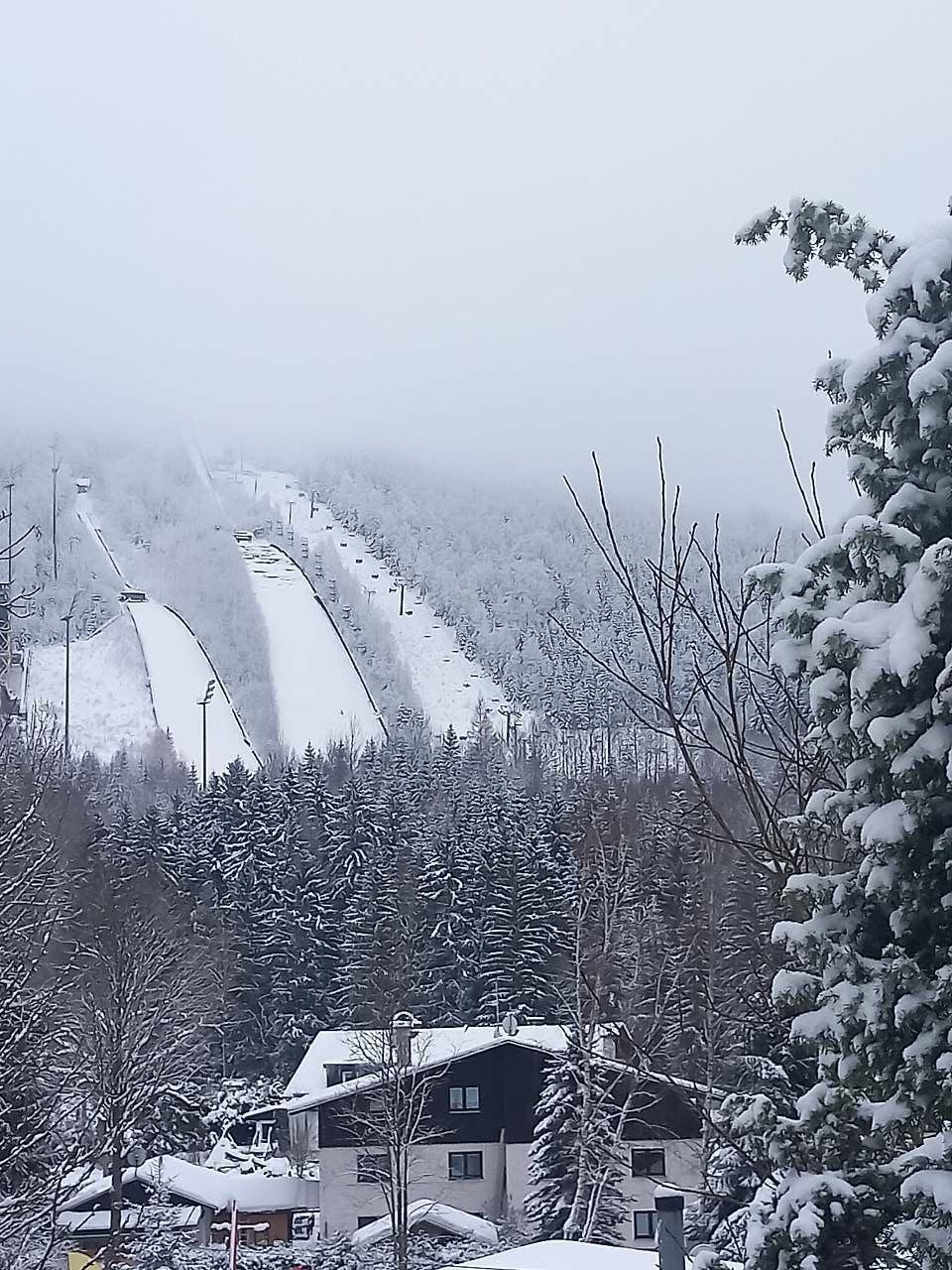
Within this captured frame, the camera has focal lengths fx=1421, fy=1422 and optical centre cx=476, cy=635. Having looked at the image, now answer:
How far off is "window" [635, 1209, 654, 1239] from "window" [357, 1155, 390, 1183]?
4.86 meters

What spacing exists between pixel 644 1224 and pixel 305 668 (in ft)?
323

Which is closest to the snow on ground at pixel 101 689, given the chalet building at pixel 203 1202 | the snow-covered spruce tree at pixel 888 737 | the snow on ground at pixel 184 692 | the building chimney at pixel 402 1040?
the snow on ground at pixel 184 692

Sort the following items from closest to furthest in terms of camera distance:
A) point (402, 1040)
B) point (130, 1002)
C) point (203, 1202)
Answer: point (130, 1002), point (402, 1040), point (203, 1202)

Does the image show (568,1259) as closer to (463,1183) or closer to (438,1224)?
(438,1224)

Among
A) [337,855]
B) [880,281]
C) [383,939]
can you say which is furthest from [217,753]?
[880,281]

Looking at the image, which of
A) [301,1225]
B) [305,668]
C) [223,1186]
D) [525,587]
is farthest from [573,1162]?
[525,587]

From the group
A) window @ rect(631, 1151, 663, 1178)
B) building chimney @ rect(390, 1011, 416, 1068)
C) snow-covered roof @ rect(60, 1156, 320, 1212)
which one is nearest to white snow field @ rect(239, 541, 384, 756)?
snow-covered roof @ rect(60, 1156, 320, 1212)

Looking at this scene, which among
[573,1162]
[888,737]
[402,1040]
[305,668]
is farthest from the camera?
[305,668]

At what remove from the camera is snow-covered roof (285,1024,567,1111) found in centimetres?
2802

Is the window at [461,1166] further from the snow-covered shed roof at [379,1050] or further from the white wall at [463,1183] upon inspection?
the snow-covered shed roof at [379,1050]

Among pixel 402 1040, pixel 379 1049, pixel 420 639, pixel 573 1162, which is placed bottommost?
pixel 573 1162

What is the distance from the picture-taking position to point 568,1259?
14219 mm

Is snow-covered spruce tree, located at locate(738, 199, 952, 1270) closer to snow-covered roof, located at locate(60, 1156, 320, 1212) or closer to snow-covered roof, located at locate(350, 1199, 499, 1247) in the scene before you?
snow-covered roof, located at locate(350, 1199, 499, 1247)

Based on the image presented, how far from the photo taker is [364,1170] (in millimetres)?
27750
